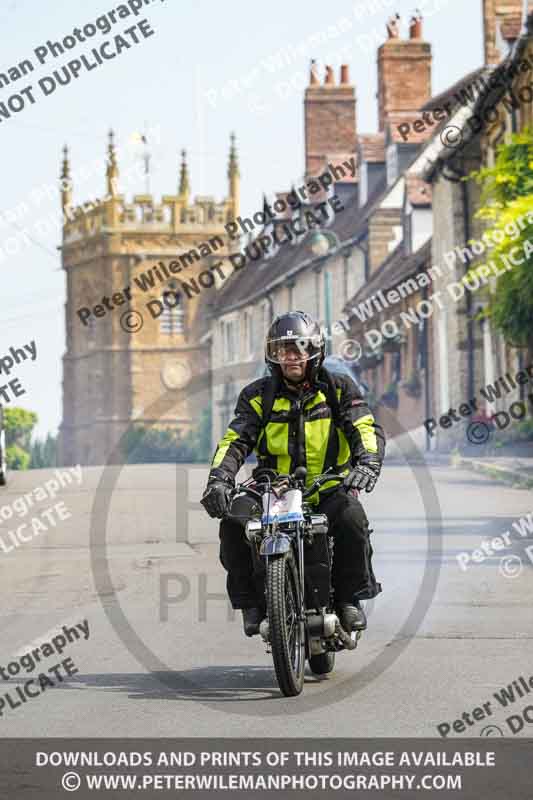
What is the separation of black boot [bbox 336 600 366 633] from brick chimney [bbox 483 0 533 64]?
35.2 m

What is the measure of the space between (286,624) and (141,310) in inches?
4055

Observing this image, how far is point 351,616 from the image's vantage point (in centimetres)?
811

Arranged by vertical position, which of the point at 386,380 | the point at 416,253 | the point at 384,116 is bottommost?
the point at 386,380

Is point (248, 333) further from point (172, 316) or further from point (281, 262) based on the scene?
point (172, 316)

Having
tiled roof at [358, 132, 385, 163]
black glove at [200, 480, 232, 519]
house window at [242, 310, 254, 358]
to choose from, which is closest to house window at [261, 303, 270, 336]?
house window at [242, 310, 254, 358]

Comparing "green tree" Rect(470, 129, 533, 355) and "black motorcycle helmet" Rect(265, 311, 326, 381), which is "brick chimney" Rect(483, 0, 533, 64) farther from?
"black motorcycle helmet" Rect(265, 311, 326, 381)

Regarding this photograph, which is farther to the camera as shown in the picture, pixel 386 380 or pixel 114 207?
pixel 114 207

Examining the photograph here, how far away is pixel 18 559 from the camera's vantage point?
628 inches

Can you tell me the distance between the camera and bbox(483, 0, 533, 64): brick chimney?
42.5 meters

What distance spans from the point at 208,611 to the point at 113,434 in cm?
9625

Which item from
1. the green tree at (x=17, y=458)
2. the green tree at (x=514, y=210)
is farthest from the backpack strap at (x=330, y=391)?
the green tree at (x=17, y=458)

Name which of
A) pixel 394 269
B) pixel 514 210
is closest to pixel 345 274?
pixel 394 269
